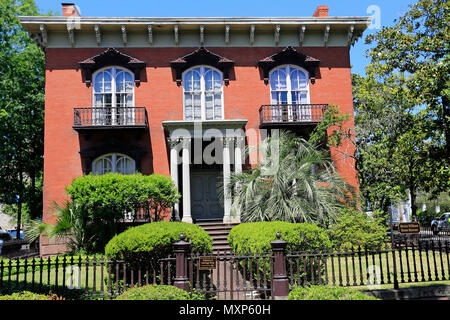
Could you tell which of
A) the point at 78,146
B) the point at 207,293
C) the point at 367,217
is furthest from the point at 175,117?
the point at 207,293

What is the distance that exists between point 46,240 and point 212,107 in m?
9.03

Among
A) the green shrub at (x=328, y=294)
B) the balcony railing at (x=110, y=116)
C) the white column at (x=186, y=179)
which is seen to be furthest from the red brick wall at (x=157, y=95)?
the green shrub at (x=328, y=294)

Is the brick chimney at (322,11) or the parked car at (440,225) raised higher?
the brick chimney at (322,11)

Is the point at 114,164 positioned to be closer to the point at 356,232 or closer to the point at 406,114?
the point at 356,232

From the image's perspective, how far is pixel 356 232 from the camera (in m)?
12.6

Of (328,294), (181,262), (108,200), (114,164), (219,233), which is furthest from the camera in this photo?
(114,164)

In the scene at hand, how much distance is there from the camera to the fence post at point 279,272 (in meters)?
8.02

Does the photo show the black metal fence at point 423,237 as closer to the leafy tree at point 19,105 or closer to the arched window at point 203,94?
the arched window at point 203,94

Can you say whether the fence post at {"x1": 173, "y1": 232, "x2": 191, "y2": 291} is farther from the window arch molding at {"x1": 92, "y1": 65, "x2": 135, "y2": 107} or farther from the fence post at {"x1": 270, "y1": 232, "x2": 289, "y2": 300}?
the window arch molding at {"x1": 92, "y1": 65, "x2": 135, "y2": 107}

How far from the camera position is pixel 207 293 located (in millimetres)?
8227

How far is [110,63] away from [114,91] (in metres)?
1.27

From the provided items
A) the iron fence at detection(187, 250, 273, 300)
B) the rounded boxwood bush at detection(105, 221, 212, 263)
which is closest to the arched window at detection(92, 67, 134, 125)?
the rounded boxwood bush at detection(105, 221, 212, 263)

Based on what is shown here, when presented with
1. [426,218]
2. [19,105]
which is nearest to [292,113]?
[19,105]

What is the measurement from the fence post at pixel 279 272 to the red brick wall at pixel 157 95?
9.57m
